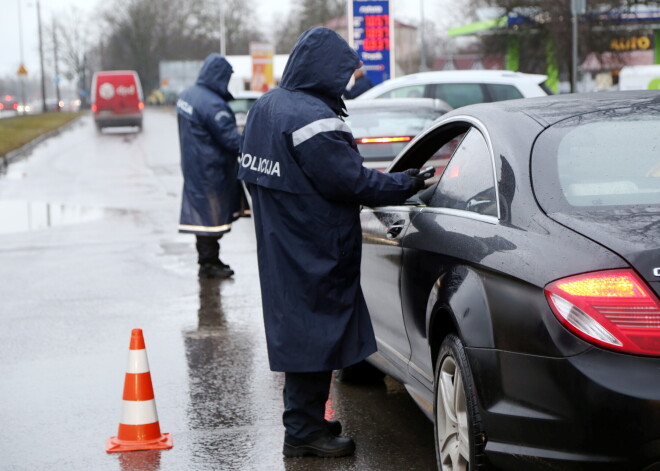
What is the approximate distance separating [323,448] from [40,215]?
38.7ft

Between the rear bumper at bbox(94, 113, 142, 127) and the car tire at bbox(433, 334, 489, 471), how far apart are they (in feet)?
135

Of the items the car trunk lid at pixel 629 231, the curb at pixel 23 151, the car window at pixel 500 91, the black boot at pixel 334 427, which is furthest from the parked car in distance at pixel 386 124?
the curb at pixel 23 151

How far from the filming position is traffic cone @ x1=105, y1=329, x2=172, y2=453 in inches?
211

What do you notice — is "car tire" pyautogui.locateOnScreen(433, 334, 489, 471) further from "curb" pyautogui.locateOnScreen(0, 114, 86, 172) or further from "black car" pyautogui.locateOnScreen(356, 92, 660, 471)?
"curb" pyautogui.locateOnScreen(0, 114, 86, 172)

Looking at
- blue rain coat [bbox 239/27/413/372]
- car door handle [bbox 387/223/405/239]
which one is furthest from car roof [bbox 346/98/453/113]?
blue rain coat [bbox 239/27/413/372]

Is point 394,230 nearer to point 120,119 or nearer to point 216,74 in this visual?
point 216,74

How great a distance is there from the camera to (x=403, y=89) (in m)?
16.1

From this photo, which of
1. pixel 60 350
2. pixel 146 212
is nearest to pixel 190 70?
pixel 146 212

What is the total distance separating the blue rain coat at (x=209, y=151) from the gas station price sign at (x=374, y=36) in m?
15.4

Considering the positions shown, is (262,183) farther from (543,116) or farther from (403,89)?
(403,89)

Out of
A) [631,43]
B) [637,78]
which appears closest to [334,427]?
[637,78]

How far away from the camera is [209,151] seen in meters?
10.4

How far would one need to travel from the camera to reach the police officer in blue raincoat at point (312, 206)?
4789 millimetres

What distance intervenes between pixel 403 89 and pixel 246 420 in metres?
10.8
